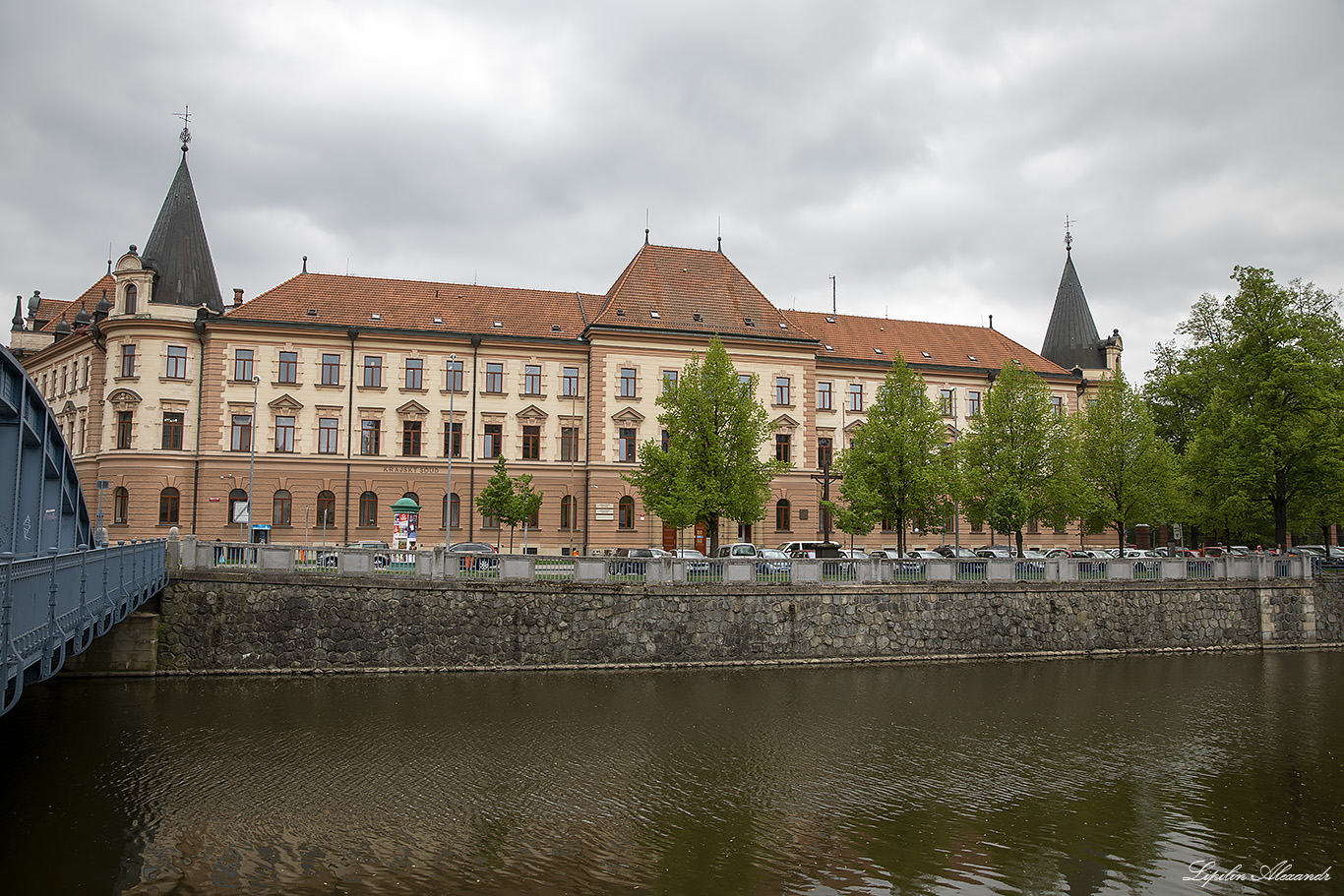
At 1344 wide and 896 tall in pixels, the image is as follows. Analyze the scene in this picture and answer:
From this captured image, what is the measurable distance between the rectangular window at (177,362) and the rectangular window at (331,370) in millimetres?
6536

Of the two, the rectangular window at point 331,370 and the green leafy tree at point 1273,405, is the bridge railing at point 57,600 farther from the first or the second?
the green leafy tree at point 1273,405

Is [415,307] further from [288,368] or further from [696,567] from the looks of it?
[696,567]

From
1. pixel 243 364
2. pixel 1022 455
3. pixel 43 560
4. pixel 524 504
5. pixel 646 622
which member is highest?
pixel 243 364

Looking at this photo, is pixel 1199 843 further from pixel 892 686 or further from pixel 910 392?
pixel 910 392

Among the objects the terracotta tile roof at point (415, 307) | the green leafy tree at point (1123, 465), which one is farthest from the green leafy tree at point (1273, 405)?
the terracotta tile roof at point (415, 307)

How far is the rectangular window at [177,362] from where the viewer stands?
42781 mm

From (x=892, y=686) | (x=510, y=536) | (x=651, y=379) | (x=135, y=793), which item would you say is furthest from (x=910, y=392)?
(x=135, y=793)

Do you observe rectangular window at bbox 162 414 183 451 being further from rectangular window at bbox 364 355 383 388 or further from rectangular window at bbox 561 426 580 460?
rectangular window at bbox 561 426 580 460

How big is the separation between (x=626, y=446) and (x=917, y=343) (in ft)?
72.1

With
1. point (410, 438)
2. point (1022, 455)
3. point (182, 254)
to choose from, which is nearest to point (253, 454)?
point (410, 438)

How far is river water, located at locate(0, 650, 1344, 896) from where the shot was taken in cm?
1265

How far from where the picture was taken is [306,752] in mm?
17969

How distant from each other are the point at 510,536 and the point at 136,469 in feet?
59.7

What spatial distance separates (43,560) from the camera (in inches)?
484
